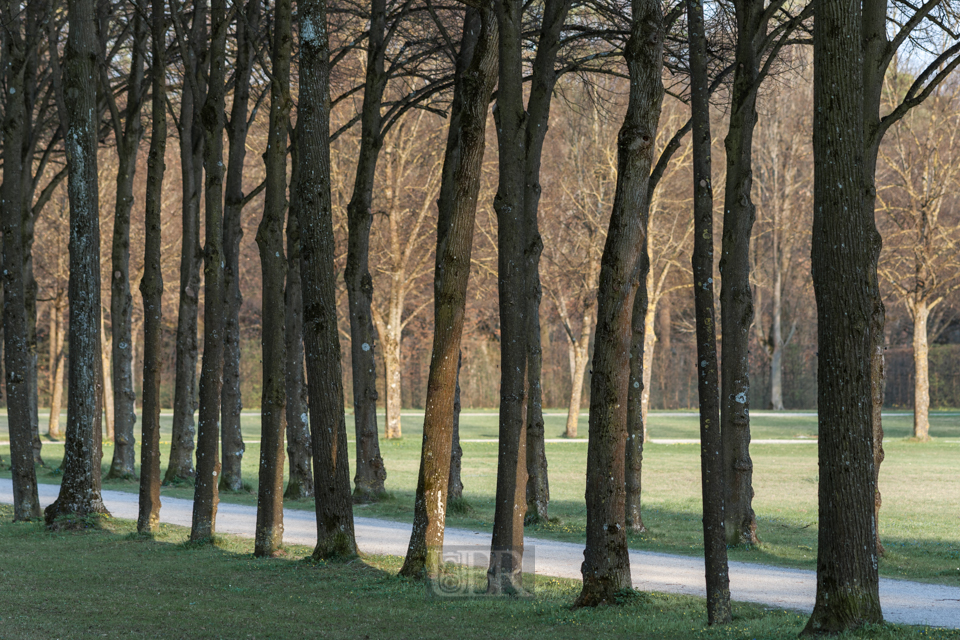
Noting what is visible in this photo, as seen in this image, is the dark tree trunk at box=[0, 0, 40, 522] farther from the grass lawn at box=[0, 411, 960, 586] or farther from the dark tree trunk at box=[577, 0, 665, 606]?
the dark tree trunk at box=[577, 0, 665, 606]

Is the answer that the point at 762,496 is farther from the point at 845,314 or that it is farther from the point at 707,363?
the point at 845,314

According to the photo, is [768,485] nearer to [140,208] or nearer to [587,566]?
[587,566]

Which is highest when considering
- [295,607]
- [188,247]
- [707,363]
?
[188,247]

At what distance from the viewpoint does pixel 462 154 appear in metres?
8.16

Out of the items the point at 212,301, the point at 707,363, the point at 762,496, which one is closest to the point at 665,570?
the point at 707,363

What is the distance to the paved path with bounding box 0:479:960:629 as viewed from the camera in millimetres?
7703

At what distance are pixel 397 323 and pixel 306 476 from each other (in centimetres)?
1536

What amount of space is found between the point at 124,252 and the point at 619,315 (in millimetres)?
11993

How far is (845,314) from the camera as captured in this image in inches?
229

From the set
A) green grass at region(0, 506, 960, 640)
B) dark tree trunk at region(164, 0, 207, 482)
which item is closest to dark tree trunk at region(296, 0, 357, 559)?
green grass at region(0, 506, 960, 640)

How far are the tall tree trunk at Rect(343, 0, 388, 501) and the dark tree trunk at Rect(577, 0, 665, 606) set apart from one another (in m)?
6.87

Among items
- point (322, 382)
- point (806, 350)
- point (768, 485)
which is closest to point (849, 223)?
point (322, 382)

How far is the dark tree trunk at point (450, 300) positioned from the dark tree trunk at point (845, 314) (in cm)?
306

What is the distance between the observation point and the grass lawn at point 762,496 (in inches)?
449
